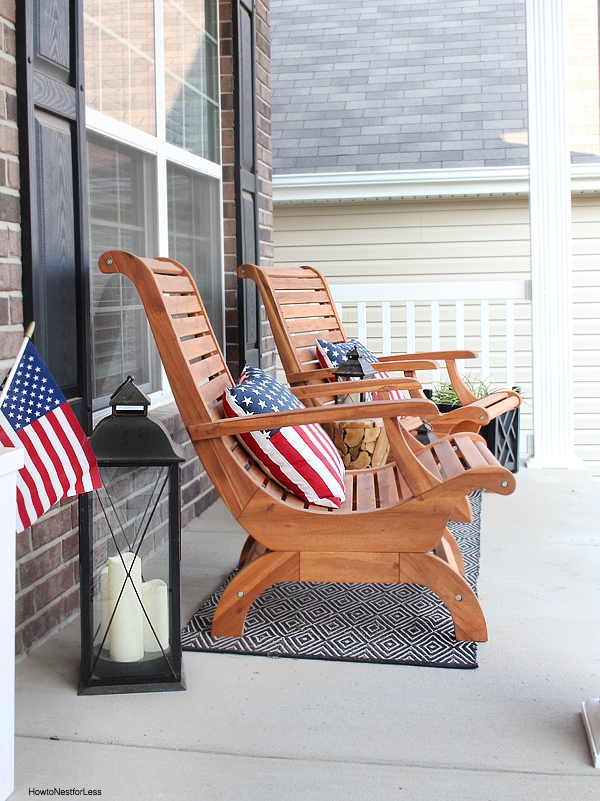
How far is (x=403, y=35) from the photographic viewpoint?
9.05m

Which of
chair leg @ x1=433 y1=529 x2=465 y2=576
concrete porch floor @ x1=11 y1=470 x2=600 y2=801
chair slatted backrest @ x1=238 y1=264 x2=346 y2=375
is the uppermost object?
chair slatted backrest @ x1=238 y1=264 x2=346 y2=375

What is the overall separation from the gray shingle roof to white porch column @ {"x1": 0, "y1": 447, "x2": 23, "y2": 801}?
6303mm

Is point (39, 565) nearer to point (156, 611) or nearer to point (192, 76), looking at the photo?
point (156, 611)

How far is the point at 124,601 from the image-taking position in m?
2.24

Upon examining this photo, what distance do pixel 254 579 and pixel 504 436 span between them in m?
2.49

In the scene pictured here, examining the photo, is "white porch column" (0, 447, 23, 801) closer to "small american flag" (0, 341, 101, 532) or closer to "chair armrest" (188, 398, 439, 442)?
"small american flag" (0, 341, 101, 532)

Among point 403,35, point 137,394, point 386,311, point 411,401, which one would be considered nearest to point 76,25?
point 137,394

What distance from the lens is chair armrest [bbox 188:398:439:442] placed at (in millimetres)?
2422

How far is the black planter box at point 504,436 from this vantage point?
467cm

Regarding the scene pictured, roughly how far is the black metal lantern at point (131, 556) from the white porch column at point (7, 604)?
388 mm

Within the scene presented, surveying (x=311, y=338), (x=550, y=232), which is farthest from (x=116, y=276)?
(x=550, y=232)

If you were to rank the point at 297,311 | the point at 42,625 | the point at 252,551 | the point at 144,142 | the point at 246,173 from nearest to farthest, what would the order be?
the point at 42,625 → the point at 252,551 → the point at 144,142 → the point at 297,311 → the point at 246,173

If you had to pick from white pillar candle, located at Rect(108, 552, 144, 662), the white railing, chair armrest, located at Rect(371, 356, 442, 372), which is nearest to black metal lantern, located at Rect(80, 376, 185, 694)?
white pillar candle, located at Rect(108, 552, 144, 662)

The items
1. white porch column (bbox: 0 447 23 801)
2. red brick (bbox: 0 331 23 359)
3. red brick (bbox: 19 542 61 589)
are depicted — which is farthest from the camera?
red brick (bbox: 19 542 61 589)
